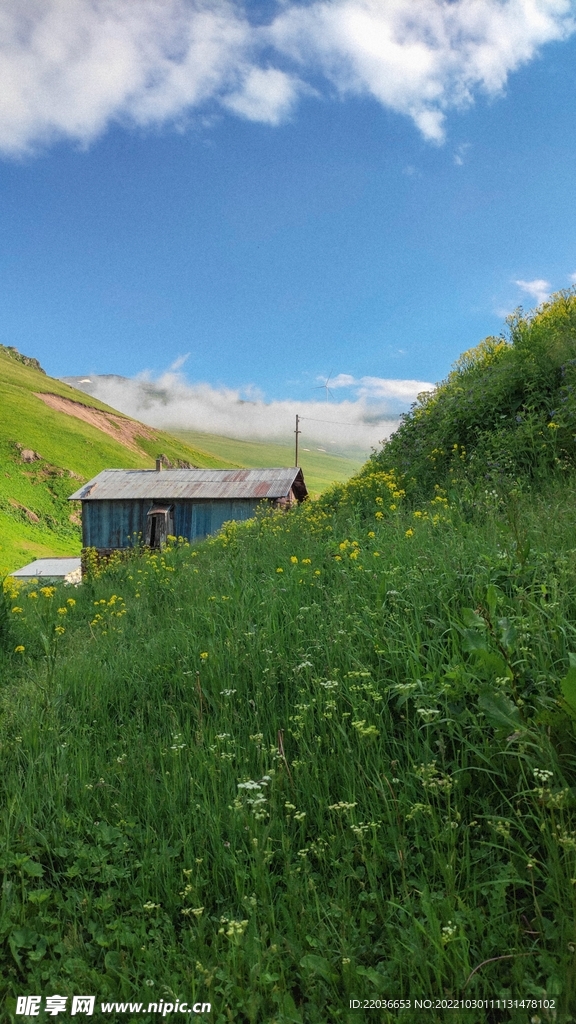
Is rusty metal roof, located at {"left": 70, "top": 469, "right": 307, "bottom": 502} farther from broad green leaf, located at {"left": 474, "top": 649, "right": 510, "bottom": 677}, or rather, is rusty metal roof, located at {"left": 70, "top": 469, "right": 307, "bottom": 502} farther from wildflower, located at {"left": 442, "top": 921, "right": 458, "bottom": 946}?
wildflower, located at {"left": 442, "top": 921, "right": 458, "bottom": 946}

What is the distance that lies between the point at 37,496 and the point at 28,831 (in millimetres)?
61239

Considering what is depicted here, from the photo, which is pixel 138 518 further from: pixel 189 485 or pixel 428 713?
pixel 428 713

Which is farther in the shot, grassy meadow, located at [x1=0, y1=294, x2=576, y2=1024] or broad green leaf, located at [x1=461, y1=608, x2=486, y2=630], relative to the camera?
broad green leaf, located at [x1=461, y1=608, x2=486, y2=630]

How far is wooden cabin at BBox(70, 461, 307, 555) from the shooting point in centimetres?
2655

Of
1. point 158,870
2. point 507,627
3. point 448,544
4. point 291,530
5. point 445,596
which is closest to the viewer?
point 158,870

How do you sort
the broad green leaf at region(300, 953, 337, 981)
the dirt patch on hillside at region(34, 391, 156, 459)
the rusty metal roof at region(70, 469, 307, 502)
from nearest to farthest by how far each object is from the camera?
the broad green leaf at region(300, 953, 337, 981), the rusty metal roof at region(70, 469, 307, 502), the dirt patch on hillside at region(34, 391, 156, 459)

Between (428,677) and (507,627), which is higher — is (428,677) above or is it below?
below

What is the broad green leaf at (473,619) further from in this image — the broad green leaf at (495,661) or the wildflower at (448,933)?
the wildflower at (448,933)

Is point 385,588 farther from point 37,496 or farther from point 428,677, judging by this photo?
point 37,496

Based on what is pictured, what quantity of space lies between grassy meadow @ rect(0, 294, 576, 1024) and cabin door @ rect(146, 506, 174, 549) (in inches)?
862

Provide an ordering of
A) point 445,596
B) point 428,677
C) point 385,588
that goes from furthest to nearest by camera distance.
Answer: point 385,588, point 445,596, point 428,677

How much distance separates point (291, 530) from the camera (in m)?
8.24

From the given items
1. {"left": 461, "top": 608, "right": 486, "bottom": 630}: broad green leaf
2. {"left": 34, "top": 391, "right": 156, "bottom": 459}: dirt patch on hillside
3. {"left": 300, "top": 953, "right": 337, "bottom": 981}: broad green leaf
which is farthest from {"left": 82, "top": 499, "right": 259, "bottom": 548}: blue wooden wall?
{"left": 34, "top": 391, "right": 156, "bottom": 459}: dirt patch on hillside

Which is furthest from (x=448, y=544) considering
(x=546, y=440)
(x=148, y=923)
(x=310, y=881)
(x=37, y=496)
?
(x=37, y=496)
